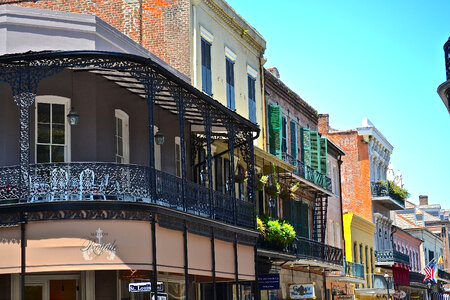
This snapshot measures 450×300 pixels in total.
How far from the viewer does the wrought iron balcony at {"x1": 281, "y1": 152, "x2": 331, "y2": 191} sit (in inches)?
1391

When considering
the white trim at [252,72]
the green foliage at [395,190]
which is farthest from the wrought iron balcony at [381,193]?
the white trim at [252,72]

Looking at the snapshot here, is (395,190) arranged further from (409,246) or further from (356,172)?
(409,246)

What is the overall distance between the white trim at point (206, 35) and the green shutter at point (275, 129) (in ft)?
20.9

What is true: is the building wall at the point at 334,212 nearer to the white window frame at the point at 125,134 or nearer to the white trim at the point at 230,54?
the white trim at the point at 230,54

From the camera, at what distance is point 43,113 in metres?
20.1

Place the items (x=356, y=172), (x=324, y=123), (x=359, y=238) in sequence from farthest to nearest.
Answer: (x=356, y=172) < (x=324, y=123) < (x=359, y=238)

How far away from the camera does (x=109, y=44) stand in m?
21.2

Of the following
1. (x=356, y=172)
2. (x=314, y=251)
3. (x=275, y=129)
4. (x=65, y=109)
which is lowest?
(x=314, y=251)

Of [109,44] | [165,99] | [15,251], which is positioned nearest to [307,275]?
[165,99]

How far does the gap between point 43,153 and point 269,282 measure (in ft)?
36.1

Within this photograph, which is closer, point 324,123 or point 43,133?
point 43,133

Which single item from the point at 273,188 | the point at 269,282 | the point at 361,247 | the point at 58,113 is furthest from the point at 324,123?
the point at 58,113

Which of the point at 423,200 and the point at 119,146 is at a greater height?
the point at 423,200

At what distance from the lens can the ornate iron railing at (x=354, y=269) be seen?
138 feet
